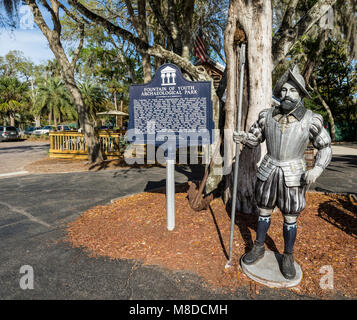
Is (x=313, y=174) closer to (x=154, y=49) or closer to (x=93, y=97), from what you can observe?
(x=154, y=49)

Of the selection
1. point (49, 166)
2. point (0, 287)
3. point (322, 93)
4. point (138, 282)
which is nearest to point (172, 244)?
point (138, 282)

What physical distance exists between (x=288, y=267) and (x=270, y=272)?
0.67 ft

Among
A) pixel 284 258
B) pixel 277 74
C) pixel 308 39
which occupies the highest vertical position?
pixel 308 39

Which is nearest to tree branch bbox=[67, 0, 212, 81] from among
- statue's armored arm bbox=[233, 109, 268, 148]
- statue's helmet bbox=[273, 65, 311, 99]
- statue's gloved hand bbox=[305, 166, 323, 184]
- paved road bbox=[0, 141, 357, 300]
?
paved road bbox=[0, 141, 357, 300]

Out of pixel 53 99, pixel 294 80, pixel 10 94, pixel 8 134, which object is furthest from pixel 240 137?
pixel 10 94

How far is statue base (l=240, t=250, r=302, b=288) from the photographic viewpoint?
2.67m

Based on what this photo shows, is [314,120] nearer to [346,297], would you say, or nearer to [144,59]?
[346,297]

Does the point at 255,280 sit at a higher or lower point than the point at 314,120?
lower

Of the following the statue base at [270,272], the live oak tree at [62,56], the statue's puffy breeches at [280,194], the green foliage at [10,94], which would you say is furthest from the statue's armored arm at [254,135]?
the green foliage at [10,94]

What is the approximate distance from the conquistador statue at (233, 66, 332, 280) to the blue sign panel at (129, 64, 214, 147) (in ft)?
3.59

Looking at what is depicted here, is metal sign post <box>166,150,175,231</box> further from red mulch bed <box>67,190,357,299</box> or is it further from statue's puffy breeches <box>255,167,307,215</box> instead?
statue's puffy breeches <box>255,167,307,215</box>
